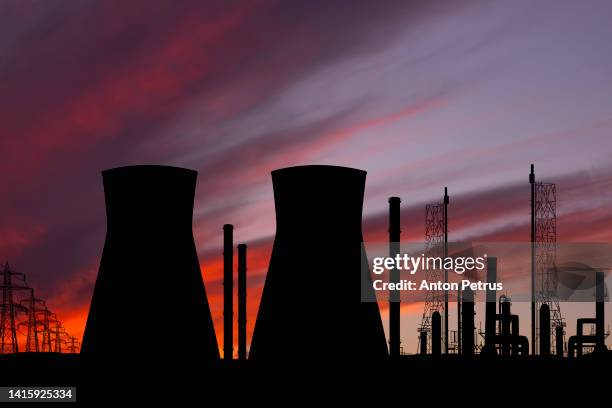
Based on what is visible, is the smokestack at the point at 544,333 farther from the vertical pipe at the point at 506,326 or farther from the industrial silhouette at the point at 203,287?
the industrial silhouette at the point at 203,287

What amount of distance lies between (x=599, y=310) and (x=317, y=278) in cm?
1805

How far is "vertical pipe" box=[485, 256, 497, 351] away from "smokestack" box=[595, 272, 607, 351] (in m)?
4.81

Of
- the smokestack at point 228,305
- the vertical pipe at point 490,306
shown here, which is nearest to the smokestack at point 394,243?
the vertical pipe at point 490,306

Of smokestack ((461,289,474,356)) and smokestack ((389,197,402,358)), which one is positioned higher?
smokestack ((389,197,402,358))

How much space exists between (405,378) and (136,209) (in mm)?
5716

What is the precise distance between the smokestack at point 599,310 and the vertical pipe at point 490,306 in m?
4.81

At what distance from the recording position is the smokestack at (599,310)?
2542 centimetres

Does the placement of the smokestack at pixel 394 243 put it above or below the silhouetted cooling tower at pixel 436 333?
above

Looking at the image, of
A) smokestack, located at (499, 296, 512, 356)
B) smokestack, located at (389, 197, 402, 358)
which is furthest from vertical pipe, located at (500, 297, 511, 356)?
smokestack, located at (389, 197, 402, 358)

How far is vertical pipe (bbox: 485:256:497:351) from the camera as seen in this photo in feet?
72.8

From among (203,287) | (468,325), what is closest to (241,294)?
(468,325)

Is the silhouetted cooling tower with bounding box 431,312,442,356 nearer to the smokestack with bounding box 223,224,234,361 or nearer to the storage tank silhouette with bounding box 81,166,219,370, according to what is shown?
the smokestack with bounding box 223,224,234,361

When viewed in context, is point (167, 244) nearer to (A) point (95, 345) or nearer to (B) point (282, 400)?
(A) point (95, 345)

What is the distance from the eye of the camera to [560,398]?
13.9 metres
